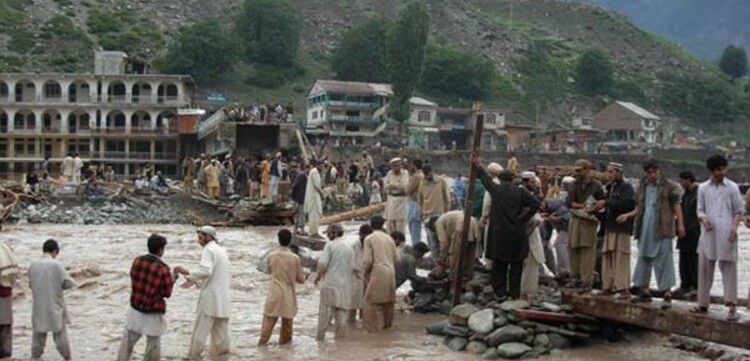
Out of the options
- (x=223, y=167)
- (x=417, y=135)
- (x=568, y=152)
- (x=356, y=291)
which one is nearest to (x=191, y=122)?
(x=223, y=167)

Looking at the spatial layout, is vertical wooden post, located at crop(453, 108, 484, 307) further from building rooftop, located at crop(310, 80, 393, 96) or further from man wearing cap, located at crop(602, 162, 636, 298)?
building rooftop, located at crop(310, 80, 393, 96)

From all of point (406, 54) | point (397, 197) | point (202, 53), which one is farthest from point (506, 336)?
point (202, 53)

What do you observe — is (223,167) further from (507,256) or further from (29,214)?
(507,256)

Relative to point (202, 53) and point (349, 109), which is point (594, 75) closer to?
point (349, 109)

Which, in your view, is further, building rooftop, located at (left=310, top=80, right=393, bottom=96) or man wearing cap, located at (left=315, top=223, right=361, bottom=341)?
building rooftop, located at (left=310, top=80, right=393, bottom=96)

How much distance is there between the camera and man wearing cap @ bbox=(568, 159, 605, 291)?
1207 centimetres

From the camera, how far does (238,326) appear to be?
13.2 metres

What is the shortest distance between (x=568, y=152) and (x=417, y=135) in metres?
14.6

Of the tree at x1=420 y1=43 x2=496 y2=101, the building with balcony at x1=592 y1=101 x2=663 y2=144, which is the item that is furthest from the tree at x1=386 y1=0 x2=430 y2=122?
the building with balcony at x1=592 y1=101 x2=663 y2=144

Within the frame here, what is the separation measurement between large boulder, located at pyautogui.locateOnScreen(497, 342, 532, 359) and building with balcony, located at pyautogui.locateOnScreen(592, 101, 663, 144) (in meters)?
88.3

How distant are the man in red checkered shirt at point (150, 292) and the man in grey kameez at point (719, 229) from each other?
19.0ft

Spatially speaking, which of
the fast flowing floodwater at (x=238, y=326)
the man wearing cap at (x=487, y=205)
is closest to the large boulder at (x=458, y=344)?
the fast flowing floodwater at (x=238, y=326)

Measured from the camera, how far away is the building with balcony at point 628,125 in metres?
95.5

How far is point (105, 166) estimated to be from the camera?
58500mm
